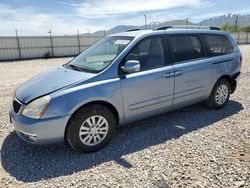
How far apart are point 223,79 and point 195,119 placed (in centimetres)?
119

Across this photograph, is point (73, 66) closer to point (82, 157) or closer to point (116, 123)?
point (116, 123)

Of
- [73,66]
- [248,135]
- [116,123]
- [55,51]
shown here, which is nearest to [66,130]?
[116,123]

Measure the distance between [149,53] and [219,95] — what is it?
6.84 feet

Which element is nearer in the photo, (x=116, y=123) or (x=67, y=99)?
(x=67, y=99)

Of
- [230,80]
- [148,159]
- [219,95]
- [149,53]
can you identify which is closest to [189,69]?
[149,53]

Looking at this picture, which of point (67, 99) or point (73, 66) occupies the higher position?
point (73, 66)

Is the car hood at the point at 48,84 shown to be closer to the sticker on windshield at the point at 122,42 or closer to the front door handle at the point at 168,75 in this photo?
the sticker on windshield at the point at 122,42

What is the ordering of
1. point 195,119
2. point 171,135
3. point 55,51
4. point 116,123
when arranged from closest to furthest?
point 116,123 < point 171,135 < point 195,119 < point 55,51

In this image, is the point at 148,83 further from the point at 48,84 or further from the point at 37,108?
the point at 37,108

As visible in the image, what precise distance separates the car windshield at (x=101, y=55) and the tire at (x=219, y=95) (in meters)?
2.26

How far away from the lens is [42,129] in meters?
3.12

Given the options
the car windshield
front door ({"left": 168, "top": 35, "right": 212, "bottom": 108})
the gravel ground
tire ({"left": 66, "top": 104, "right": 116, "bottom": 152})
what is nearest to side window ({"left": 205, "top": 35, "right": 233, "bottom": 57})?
front door ({"left": 168, "top": 35, "right": 212, "bottom": 108})

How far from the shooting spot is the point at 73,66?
4.12 metres

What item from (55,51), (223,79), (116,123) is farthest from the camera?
(55,51)
